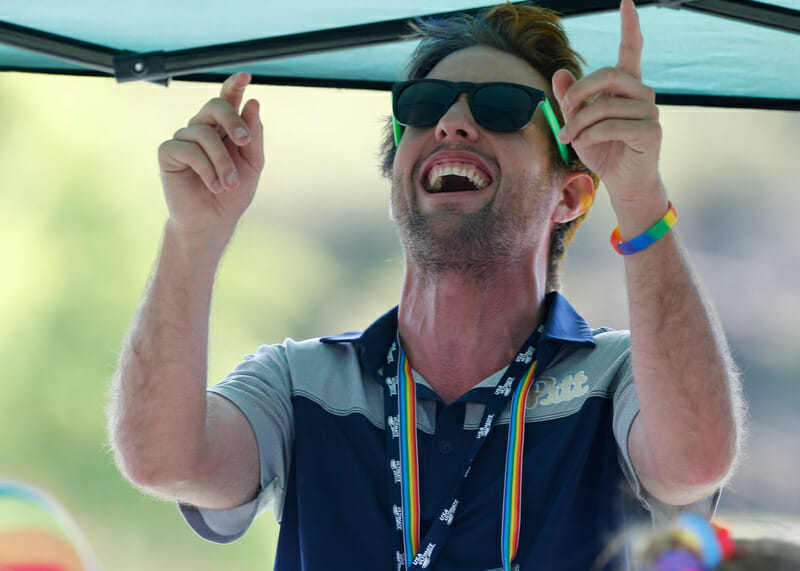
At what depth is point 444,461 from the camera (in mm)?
2221

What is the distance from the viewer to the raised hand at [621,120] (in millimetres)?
1714

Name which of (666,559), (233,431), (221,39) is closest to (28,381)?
(221,39)

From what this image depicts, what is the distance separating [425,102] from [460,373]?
28.7 inches

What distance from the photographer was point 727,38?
284 cm

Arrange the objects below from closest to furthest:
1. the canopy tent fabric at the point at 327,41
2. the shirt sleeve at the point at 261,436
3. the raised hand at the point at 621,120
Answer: the raised hand at the point at 621,120, the shirt sleeve at the point at 261,436, the canopy tent fabric at the point at 327,41

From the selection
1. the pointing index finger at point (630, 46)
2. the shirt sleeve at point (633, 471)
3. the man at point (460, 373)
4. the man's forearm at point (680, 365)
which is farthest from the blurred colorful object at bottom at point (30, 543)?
the pointing index finger at point (630, 46)

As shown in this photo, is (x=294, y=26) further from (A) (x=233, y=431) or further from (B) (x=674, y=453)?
(B) (x=674, y=453)

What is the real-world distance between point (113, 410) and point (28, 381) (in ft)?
22.1

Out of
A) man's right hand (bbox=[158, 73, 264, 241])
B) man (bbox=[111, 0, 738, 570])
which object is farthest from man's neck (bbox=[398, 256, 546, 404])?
man's right hand (bbox=[158, 73, 264, 241])

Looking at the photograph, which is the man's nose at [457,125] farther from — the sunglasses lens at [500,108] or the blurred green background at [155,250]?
the blurred green background at [155,250]

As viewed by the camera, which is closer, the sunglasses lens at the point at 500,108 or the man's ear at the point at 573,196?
the sunglasses lens at the point at 500,108

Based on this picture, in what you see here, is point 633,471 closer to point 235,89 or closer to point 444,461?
point 444,461

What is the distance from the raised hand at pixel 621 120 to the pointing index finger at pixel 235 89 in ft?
2.13

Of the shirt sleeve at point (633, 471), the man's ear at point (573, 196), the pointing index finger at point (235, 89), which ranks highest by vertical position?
the pointing index finger at point (235, 89)
